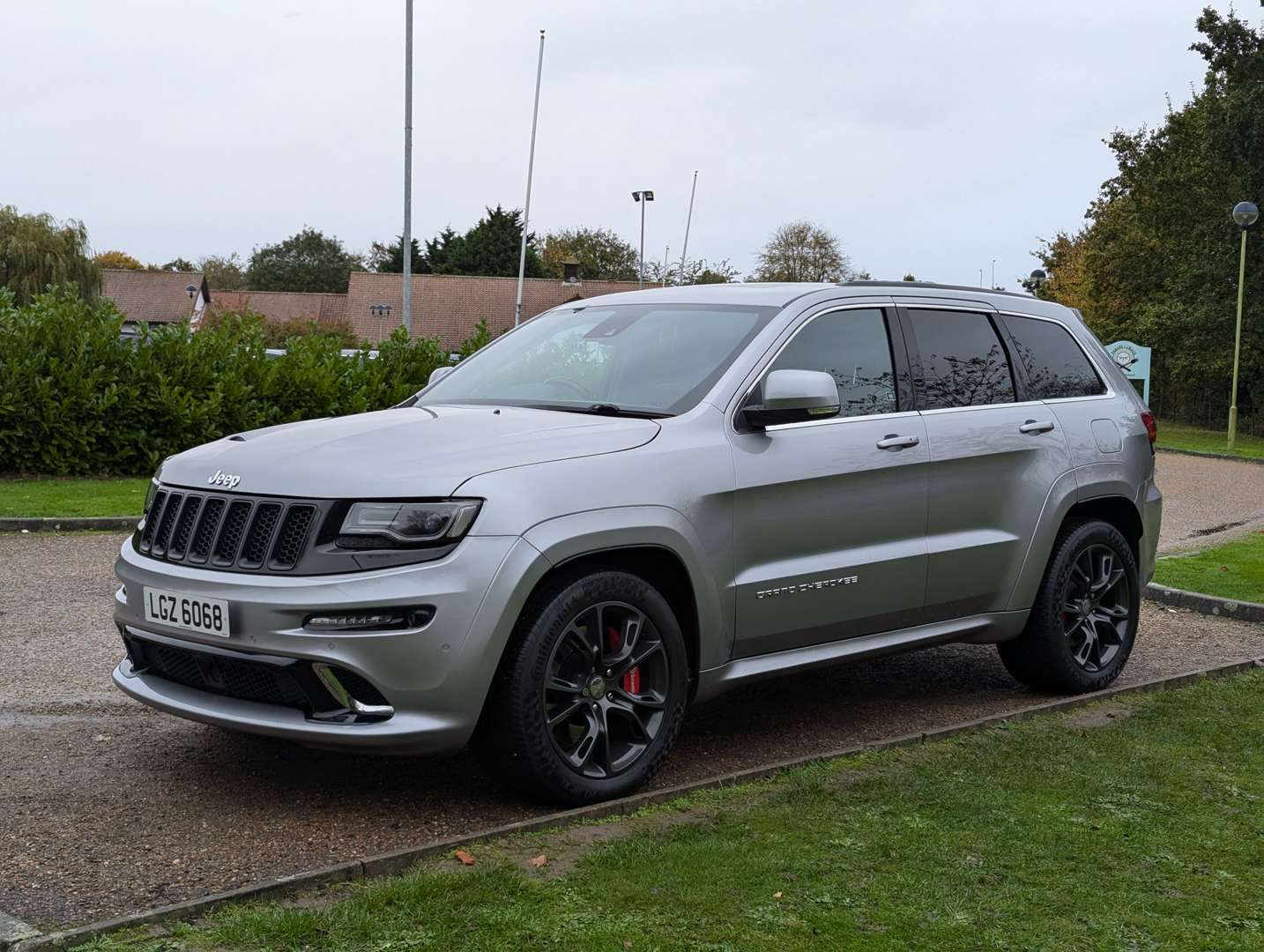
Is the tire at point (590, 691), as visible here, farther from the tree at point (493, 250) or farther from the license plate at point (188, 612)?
the tree at point (493, 250)

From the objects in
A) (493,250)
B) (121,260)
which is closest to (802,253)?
(493,250)

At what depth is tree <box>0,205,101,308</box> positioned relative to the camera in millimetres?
61531

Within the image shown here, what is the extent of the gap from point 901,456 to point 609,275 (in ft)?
327

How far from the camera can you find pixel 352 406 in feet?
61.2

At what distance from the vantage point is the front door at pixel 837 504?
18.0ft

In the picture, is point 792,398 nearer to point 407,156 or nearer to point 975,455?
point 975,455

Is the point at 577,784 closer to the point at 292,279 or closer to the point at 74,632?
the point at 74,632

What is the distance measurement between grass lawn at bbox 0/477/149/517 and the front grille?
8873 mm

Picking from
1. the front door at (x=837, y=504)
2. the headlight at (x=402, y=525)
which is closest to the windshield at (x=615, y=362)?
the front door at (x=837, y=504)

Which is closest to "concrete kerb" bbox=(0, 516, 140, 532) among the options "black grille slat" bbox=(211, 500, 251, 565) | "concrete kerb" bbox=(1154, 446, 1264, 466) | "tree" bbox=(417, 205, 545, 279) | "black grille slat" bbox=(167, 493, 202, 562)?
"black grille slat" bbox=(167, 493, 202, 562)

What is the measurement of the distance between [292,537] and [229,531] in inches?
11.3

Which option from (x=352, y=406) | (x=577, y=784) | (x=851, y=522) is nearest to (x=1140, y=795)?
(x=851, y=522)

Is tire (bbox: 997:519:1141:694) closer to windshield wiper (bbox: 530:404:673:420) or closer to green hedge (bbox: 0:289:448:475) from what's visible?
windshield wiper (bbox: 530:404:673:420)

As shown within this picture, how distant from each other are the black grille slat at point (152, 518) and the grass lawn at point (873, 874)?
1661 millimetres
